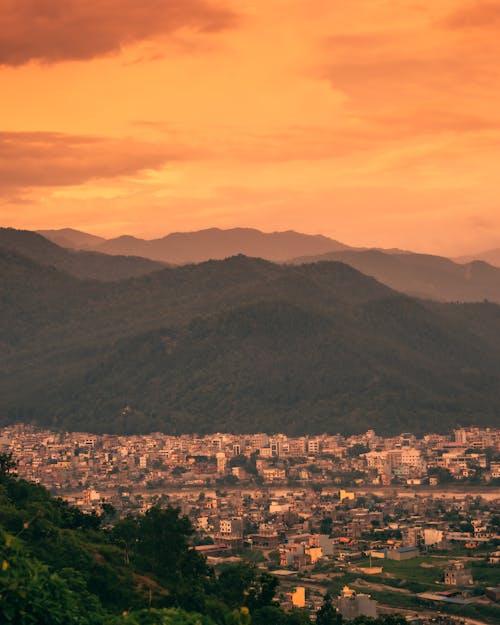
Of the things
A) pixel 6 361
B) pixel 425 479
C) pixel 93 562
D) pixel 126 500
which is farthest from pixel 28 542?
pixel 6 361

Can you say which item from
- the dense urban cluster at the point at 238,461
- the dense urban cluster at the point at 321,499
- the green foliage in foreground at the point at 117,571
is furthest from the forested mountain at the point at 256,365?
the green foliage in foreground at the point at 117,571

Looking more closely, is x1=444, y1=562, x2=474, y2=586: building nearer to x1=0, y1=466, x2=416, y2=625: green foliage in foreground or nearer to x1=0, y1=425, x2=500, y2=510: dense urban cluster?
x1=0, y1=466, x2=416, y2=625: green foliage in foreground

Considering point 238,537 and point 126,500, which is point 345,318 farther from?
point 238,537

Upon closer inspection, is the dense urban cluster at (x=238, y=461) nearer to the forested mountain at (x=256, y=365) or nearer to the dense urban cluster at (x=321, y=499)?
the dense urban cluster at (x=321, y=499)

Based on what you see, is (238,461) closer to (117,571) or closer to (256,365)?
(256,365)

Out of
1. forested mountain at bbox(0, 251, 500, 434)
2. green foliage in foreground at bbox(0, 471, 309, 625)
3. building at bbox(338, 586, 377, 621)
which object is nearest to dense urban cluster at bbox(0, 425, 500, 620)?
building at bbox(338, 586, 377, 621)

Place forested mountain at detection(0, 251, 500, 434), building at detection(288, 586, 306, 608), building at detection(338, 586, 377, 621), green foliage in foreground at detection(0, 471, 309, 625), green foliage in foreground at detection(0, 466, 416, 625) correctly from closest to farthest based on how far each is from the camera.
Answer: green foliage in foreground at detection(0, 471, 309, 625) < green foliage in foreground at detection(0, 466, 416, 625) < building at detection(338, 586, 377, 621) < building at detection(288, 586, 306, 608) < forested mountain at detection(0, 251, 500, 434)
